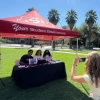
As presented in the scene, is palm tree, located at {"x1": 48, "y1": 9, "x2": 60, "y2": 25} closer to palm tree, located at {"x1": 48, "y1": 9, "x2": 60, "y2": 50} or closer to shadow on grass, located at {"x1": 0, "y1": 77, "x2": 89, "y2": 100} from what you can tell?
palm tree, located at {"x1": 48, "y1": 9, "x2": 60, "y2": 50}

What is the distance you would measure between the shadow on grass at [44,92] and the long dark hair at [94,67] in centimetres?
378

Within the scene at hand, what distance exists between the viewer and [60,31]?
7.71 m

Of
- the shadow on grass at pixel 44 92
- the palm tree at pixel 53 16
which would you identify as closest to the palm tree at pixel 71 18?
the palm tree at pixel 53 16

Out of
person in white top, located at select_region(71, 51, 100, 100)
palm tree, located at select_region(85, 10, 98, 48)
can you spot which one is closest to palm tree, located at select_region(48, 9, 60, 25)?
palm tree, located at select_region(85, 10, 98, 48)

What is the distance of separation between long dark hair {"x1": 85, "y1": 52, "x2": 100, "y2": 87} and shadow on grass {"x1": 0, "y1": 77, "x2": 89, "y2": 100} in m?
3.78

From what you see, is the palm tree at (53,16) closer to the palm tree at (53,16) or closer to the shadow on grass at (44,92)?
the palm tree at (53,16)

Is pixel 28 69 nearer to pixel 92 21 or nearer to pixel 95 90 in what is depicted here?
pixel 95 90

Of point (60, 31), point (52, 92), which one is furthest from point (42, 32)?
point (52, 92)

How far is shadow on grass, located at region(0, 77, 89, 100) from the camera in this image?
6.04 m

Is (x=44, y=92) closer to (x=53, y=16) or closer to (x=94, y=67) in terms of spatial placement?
(x=94, y=67)

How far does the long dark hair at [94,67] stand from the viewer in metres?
2.37

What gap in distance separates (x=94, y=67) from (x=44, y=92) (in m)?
4.47

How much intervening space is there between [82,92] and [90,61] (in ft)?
15.1

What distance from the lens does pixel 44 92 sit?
6578mm
